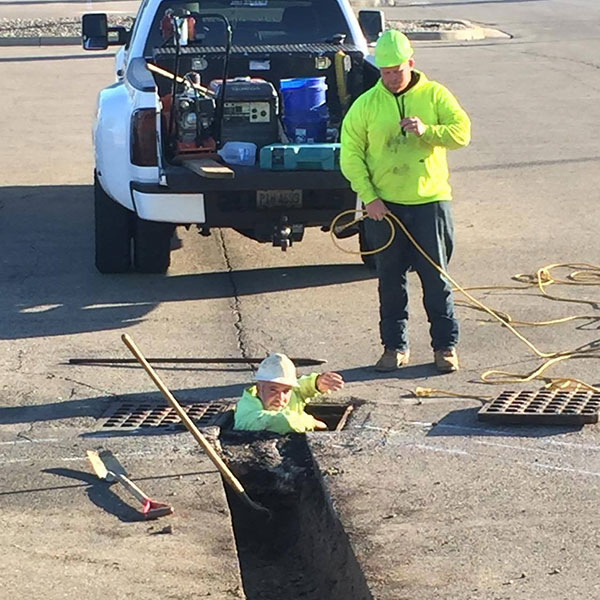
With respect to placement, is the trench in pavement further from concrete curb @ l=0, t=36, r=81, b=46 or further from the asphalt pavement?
concrete curb @ l=0, t=36, r=81, b=46

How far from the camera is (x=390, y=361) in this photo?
7465 mm

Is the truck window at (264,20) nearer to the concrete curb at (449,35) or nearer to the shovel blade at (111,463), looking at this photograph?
the shovel blade at (111,463)

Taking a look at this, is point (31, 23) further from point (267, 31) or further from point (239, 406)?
point (239, 406)

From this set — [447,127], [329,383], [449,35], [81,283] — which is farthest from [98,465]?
[449,35]

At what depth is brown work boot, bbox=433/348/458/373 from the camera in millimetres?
7422

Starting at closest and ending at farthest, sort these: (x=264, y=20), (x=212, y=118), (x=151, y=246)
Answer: (x=212, y=118), (x=151, y=246), (x=264, y=20)

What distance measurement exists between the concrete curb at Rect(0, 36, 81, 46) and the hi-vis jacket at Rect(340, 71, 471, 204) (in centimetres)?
2001

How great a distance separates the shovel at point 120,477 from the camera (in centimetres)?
564

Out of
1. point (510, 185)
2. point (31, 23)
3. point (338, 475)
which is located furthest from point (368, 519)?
point (31, 23)

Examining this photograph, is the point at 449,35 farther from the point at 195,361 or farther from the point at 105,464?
the point at 105,464

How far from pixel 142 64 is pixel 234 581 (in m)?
5.04

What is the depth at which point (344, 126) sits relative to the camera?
24.4 feet

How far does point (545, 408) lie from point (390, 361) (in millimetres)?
1082

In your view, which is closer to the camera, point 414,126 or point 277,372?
point 277,372
